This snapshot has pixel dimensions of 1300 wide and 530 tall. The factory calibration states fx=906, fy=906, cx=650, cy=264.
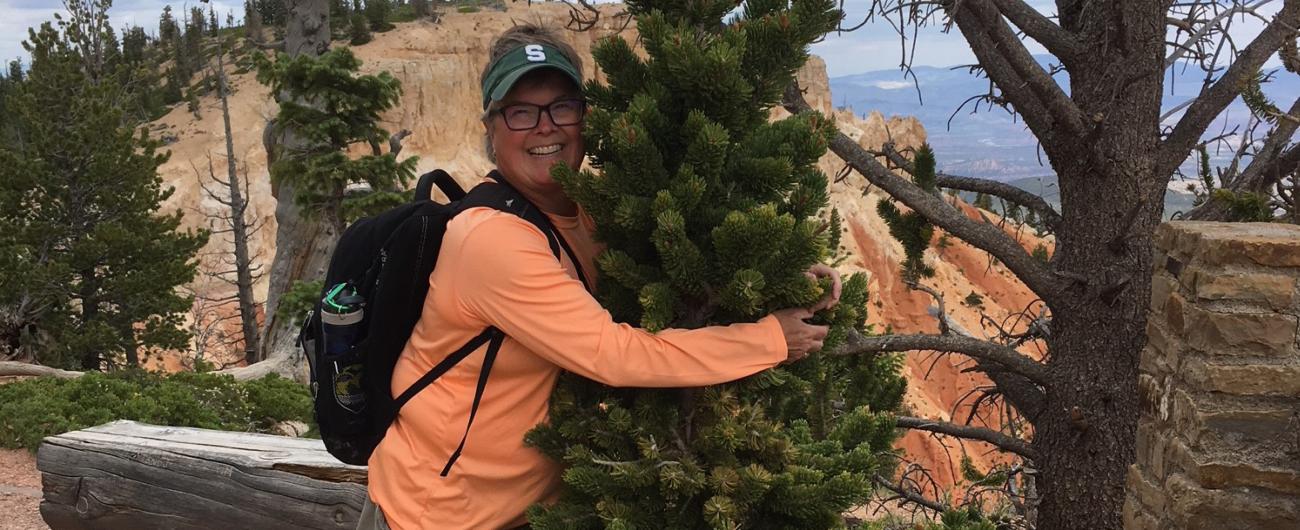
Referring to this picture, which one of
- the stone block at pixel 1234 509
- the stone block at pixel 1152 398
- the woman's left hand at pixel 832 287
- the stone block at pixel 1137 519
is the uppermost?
the woman's left hand at pixel 832 287

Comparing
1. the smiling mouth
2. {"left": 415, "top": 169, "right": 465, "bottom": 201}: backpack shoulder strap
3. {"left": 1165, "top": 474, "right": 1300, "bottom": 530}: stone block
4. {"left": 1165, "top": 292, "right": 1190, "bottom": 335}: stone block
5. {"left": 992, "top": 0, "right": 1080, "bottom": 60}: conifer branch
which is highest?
{"left": 992, "top": 0, "right": 1080, "bottom": 60}: conifer branch

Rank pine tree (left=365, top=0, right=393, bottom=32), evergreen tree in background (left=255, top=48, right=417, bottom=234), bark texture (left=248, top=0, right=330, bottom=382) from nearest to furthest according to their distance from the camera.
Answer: evergreen tree in background (left=255, top=48, right=417, bottom=234) < bark texture (left=248, top=0, right=330, bottom=382) < pine tree (left=365, top=0, right=393, bottom=32)

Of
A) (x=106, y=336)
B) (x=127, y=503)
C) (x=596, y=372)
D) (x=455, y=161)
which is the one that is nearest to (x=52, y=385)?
(x=127, y=503)

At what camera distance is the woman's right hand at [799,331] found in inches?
88.3

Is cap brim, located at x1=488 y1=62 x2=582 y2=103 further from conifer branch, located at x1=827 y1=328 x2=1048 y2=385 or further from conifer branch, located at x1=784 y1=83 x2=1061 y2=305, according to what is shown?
conifer branch, located at x1=784 y1=83 x2=1061 y2=305

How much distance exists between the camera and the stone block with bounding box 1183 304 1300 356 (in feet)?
9.97

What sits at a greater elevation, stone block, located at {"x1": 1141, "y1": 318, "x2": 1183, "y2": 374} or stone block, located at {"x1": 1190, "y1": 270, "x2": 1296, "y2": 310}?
stone block, located at {"x1": 1190, "y1": 270, "x2": 1296, "y2": 310}

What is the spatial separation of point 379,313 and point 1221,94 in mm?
5022

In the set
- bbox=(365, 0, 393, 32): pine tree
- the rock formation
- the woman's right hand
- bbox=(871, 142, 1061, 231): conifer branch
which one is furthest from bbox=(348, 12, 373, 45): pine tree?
the woman's right hand

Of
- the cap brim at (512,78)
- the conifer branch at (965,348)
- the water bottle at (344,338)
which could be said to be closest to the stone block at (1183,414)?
the conifer branch at (965,348)

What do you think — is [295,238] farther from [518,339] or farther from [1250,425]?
[1250,425]

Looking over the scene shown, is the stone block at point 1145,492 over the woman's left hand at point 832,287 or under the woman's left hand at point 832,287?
under

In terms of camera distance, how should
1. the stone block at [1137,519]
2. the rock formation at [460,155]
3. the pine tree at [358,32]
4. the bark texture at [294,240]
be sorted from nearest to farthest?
the stone block at [1137,519] < the bark texture at [294,240] < the rock formation at [460,155] < the pine tree at [358,32]

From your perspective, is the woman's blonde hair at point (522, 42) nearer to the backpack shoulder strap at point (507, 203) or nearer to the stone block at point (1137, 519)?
the backpack shoulder strap at point (507, 203)
